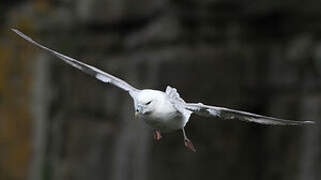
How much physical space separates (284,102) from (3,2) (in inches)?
24.3

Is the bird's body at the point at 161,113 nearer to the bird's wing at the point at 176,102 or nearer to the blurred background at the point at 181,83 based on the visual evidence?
the bird's wing at the point at 176,102

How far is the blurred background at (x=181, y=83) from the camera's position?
1396mm

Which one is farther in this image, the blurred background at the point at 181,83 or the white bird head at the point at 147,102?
the blurred background at the point at 181,83

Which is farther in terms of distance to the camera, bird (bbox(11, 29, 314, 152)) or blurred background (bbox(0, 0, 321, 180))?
blurred background (bbox(0, 0, 321, 180))

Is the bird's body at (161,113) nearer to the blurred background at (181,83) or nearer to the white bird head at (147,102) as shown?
the white bird head at (147,102)

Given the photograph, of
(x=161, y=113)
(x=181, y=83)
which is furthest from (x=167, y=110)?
(x=181, y=83)

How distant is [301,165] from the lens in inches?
54.1

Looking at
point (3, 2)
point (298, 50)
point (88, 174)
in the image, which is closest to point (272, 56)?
point (298, 50)

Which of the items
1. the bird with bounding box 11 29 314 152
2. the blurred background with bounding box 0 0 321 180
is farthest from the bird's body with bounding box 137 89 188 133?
the blurred background with bounding box 0 0 321 180

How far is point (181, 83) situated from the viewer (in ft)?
4.58

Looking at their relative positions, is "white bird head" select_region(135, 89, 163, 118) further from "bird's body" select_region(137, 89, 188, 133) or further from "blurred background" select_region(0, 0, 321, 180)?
"blurred background" select_region(0, 0, 321, 180)

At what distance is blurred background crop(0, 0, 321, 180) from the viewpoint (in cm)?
140

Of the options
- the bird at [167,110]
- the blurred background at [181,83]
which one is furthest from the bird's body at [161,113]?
the blurred background at [181,83]

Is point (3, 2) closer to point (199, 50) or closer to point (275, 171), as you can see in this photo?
point (199, 50)
